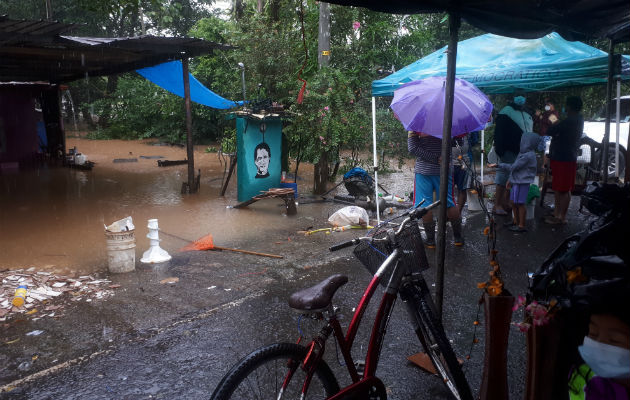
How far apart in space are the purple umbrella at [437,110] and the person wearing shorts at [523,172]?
1.73 meters

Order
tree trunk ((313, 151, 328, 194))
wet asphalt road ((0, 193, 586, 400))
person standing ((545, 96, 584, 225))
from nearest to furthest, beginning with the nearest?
wet asphalt road ((0, 193, 586, 400)) < person standing ((545, 96, 584, 225)) < tree trunk ((313, 151, 328, 194))

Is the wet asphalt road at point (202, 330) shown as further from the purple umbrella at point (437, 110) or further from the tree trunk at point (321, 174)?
the tree trunk at point (321, 174)

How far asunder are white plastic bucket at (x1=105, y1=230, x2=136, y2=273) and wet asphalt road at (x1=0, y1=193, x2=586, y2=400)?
13 centimetres

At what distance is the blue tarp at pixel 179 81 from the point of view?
36.3ft

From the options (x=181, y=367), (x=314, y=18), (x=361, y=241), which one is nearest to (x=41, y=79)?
(x=314, y=18)

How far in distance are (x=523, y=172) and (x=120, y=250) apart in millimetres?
5646

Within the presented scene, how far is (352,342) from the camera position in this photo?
271 cm

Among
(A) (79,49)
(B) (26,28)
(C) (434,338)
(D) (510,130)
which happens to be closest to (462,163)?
(D) (510,130)

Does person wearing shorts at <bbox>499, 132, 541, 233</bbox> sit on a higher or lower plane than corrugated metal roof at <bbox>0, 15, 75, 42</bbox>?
lower

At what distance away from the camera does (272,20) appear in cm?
1280

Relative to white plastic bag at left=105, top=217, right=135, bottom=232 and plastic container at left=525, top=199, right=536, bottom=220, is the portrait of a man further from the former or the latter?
plastic container at left=525, top=199, right=536, bottom=220

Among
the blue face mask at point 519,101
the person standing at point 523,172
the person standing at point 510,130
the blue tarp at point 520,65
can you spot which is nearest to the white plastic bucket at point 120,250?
the blue tarp at point 520,65

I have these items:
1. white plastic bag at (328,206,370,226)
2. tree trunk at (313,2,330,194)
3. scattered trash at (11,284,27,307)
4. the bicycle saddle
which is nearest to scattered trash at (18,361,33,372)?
scattered trash at (11,284,27,307)

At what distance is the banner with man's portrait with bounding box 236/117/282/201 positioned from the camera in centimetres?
911
